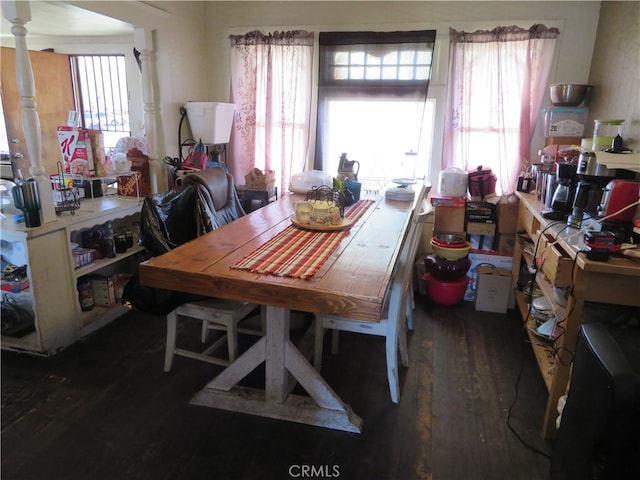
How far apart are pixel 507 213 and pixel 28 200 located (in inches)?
121

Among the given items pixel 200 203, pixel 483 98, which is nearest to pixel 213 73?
pixel 200 203

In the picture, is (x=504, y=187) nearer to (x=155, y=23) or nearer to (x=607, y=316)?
(x=607, y=316)

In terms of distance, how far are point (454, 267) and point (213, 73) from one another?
268 centimetres

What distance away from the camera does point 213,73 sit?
12.3ft

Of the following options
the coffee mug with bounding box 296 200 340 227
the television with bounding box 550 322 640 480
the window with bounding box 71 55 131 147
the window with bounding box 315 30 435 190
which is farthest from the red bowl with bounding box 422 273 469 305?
the window with bounding box 71 55 131 147

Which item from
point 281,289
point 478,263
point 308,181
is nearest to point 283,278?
point 281,289

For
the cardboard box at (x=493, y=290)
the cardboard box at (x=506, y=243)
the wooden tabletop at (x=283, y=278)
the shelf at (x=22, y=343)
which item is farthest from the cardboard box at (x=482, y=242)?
the shelf at (x=22, y=343)

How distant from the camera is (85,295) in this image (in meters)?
2.71

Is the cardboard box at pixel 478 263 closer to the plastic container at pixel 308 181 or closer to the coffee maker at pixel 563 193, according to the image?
the coffee maker at pixel 563 193

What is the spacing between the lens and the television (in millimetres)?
1086

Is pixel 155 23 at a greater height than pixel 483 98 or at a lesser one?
greater

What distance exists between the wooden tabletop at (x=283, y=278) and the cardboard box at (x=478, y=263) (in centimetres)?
135

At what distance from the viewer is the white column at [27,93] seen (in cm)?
202

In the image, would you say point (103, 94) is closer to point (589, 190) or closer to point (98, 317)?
point (98, 317)
